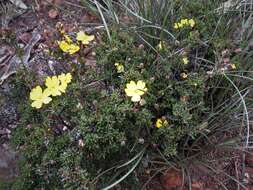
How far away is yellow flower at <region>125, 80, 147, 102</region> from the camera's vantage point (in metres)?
1.61

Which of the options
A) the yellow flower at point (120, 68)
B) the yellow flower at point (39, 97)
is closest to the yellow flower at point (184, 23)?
the yellow flower at point (120, 68)

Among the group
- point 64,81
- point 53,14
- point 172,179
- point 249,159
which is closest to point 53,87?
point 64,81

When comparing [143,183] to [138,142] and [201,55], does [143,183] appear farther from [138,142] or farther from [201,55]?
[201,55]

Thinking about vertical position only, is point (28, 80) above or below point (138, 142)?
above

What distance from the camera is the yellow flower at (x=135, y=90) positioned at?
1.61 m

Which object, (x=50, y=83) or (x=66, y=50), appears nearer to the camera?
(x=50, y=83)

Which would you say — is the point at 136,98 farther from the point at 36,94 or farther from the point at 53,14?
the point at 53,14

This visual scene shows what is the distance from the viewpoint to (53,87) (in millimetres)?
1650

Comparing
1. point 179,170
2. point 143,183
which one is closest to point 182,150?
point 179,170

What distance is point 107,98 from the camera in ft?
5.55

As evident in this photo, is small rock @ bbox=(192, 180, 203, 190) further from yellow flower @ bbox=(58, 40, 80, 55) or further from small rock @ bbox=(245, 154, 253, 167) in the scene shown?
yellow flower @ bbox=(58, 40, 80, 55)

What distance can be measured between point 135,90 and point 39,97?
0.36 meters

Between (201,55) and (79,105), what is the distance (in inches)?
29.2

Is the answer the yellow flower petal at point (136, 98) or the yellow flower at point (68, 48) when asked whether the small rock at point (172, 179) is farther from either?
the yellow flower at point (68, 48)
